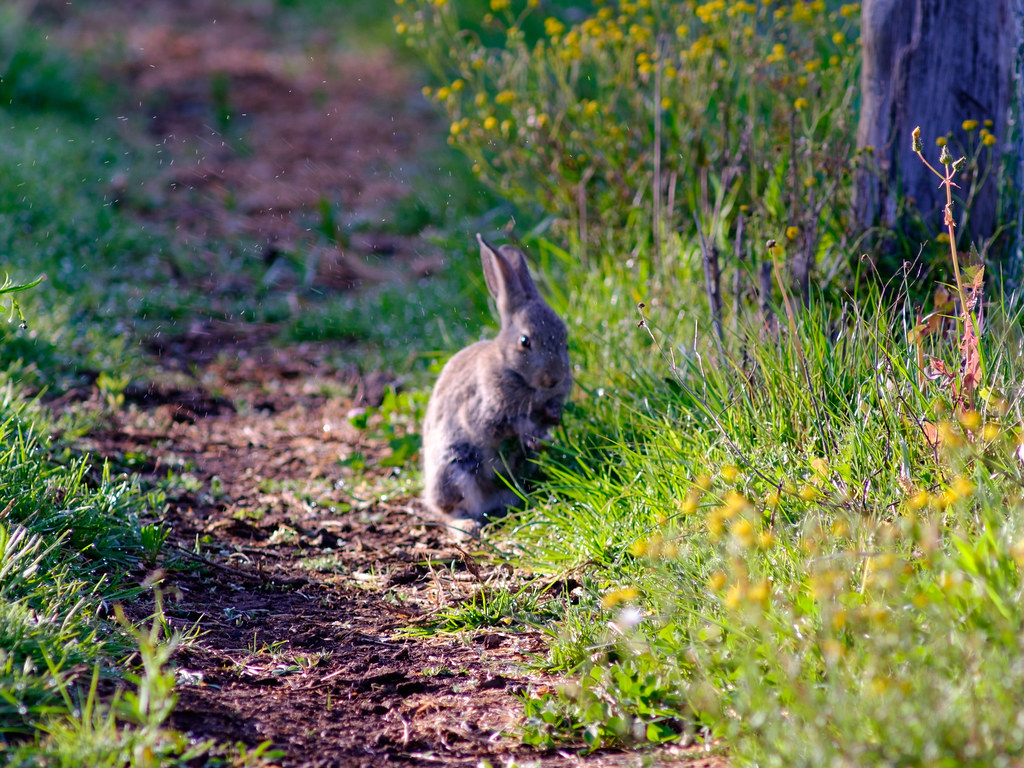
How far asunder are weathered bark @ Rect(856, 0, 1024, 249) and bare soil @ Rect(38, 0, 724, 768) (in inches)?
111

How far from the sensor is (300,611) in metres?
4.04

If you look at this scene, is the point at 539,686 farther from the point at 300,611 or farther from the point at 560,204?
the point at 560,204

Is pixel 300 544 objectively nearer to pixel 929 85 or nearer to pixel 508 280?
pixel 508 280

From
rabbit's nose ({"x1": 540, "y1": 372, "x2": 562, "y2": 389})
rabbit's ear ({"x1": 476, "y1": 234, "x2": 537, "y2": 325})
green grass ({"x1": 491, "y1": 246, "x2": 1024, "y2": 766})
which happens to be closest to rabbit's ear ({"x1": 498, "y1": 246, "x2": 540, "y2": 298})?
rabbit's ear ({"x1": 476, "y1": 234, "x2": 537, "y2": 325})

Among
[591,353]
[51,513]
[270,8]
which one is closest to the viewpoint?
[51,513]

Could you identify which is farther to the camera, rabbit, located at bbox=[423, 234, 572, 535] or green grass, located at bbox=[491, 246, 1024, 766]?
rabbit, located at bbox=[423, 234, 572, 535]

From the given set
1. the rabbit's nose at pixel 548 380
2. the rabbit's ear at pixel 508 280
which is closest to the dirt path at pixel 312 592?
the rabbit's nose at pixel 548 380

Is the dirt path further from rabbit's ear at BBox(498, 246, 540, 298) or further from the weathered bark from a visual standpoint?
the weathered bark

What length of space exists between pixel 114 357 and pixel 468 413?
2683 mm

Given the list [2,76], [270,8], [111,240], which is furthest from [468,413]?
[270,8]

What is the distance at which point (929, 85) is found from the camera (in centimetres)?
517

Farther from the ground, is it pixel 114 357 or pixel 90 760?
pixel 90 760

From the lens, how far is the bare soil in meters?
3.09

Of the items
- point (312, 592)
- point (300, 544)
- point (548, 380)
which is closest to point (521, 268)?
point (548, 380)
